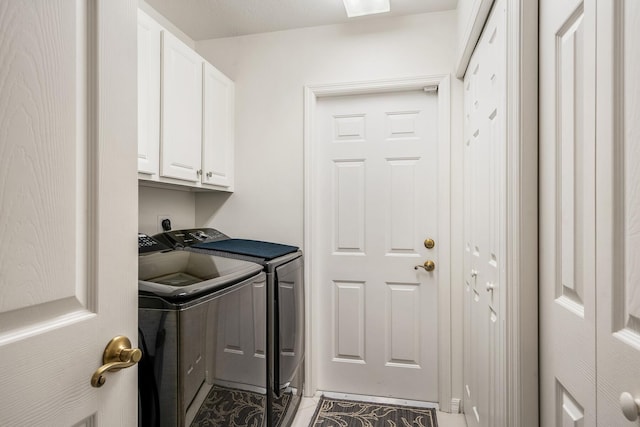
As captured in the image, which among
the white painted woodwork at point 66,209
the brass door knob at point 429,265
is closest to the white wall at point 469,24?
the brass door knob at point 429,265

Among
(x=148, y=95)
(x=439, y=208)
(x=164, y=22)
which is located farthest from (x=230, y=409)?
(x=164, y=22)

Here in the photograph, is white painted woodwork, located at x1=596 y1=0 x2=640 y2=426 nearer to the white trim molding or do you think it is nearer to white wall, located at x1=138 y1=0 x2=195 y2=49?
the white trim molding

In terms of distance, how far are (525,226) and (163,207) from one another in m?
1.96

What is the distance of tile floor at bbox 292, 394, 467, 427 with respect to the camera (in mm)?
1976

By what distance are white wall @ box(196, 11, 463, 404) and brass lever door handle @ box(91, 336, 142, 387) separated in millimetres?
1597

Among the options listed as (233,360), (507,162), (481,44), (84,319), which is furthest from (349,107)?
(84,319)

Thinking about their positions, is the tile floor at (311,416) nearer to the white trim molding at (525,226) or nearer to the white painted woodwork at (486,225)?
the white painted woodwork at (486,225)

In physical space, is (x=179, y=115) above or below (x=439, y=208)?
above

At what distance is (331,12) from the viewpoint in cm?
210

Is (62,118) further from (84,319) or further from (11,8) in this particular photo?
(84,319)

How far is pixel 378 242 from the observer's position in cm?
226

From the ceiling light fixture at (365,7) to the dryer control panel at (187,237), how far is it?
1.59 metres

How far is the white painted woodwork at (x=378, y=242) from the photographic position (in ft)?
7.20

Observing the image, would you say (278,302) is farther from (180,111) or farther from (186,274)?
(180,111)
